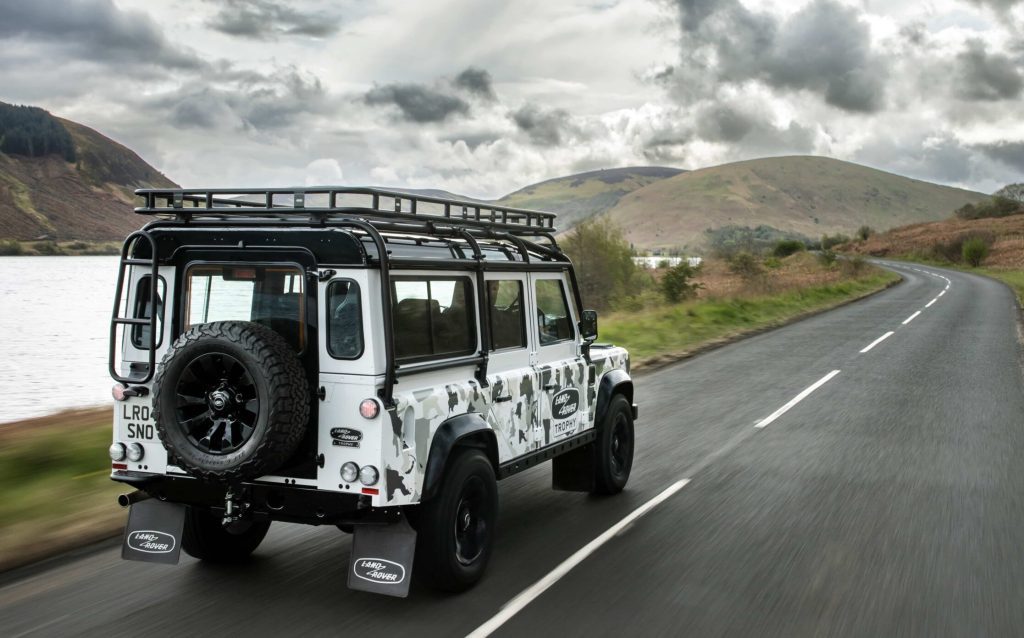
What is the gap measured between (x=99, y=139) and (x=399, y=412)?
199 metres

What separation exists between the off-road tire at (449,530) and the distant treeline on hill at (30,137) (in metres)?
135

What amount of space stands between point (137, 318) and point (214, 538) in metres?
1.50

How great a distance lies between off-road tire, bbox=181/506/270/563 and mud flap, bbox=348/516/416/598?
118cm

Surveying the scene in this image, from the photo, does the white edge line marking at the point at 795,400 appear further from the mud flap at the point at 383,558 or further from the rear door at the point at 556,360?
the mud flap at the point at 383,558

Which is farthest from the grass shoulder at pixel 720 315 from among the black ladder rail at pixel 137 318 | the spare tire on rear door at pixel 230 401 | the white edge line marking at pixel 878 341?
the spare tire on rear door at pixel 230 401

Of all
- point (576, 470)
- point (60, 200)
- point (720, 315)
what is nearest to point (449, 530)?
point (576, 470)

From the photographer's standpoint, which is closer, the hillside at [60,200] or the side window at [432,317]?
the side window at [432,317]

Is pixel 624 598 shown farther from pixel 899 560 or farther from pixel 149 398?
pixel 149 398

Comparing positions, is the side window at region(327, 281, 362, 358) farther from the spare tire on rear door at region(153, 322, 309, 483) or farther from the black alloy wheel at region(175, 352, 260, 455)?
the black alloy wheel at region(175, 352, 260, 455)

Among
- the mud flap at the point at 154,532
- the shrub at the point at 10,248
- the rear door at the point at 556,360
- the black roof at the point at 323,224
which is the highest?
the shrub at the point at 10,248

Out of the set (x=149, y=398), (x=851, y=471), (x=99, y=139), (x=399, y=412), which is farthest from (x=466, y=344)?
(x=99, y=139)

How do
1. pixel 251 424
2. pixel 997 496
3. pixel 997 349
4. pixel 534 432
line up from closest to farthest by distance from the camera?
pixel 251 424
pixel 534 432
pixel 997 496
pixel 997 349

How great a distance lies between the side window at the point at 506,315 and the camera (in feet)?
19.7

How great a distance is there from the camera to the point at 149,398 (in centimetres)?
516
